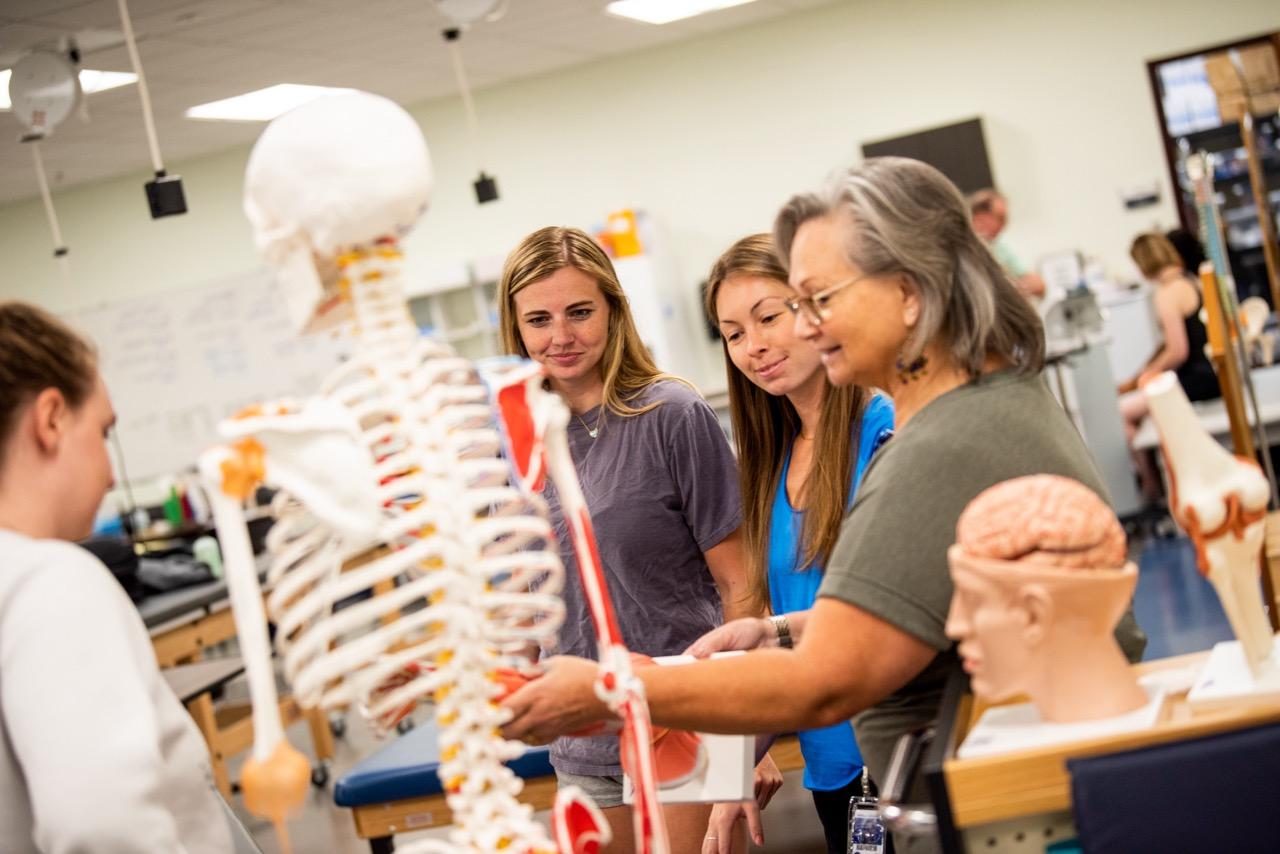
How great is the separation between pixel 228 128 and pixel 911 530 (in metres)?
8.58

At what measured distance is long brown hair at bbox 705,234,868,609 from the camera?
2062 mm

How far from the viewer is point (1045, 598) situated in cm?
125

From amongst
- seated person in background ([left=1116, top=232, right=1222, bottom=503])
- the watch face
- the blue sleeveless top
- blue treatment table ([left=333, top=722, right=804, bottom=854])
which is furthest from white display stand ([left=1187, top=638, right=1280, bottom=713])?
seated person in background ([left=1116, top=232, right=1222, bottom=503])

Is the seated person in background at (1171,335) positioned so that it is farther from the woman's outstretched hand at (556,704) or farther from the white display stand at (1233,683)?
the woman's outstretched hand at (556,704)

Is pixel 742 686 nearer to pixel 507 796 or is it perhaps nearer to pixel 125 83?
pixel 507 796

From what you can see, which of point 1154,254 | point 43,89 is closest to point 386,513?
point 43,89

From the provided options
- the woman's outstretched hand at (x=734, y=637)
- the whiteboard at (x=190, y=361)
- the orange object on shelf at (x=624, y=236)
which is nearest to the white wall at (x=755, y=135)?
the whiteboard at (x=190, y=361)

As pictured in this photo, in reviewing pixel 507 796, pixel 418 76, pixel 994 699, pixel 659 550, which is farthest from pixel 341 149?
pixel 418 76

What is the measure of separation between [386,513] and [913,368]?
2.06 ft

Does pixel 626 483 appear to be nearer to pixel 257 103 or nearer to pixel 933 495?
pixel 933 495

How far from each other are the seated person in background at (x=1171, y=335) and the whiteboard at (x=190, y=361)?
5.87 meters

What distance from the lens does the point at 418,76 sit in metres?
8.79

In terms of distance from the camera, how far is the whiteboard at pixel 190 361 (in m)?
10.2

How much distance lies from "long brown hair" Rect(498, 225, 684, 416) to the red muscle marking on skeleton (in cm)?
102
